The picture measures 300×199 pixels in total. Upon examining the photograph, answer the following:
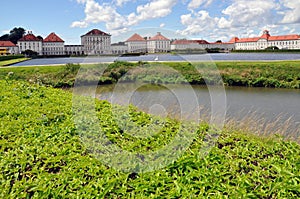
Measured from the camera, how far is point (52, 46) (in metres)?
70.3

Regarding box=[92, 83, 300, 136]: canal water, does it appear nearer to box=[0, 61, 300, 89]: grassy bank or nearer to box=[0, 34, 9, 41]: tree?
box=[0, 61, 300, 89]: grassy bank

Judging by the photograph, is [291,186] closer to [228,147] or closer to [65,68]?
[228,147]

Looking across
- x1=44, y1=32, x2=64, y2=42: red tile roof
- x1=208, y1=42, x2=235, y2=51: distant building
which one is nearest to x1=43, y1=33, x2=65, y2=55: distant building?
x1=44, y1=32, x2=64, y2=42: red tile roof

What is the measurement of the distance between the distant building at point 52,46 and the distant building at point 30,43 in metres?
1.39

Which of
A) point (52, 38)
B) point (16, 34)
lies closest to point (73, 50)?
point (52, 38)

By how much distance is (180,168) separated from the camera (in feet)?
9.52

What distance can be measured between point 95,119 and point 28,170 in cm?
138

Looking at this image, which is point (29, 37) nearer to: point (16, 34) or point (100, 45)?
point (16, 34)

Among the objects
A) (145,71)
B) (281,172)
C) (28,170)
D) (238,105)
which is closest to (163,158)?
(281,172)

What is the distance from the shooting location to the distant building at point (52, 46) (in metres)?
69.1

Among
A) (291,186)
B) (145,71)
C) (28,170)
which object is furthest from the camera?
(145,71)

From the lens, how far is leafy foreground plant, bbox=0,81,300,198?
8.45 feet

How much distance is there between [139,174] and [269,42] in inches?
3700

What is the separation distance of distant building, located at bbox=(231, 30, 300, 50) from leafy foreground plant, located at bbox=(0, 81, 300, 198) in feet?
297
